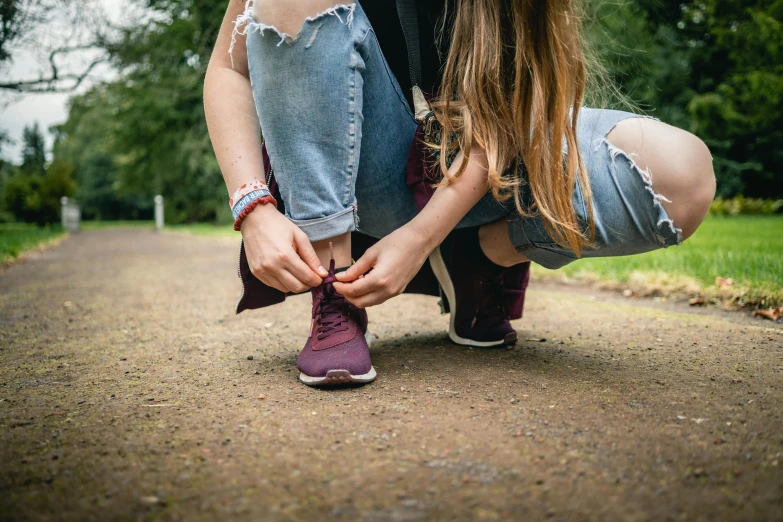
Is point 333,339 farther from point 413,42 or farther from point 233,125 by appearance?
point 413,42

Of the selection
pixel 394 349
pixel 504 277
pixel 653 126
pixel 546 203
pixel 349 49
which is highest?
pixel 349 49


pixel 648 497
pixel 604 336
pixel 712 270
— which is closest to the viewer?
pixel 648 497

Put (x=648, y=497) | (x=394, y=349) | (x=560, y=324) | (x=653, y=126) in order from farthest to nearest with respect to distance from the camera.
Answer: (x=560, y=324) < (x=394, y=349) < (x=653, y=126) < (x=648, y=497)

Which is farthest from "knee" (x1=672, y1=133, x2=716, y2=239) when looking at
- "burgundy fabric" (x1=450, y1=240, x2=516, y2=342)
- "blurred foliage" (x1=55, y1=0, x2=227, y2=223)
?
"blurred foliage" (x1=55, y1=0, x2=227, y2=223)

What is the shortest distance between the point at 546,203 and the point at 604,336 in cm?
68

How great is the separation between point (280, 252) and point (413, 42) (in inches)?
24.9

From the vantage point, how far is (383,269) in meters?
1.05

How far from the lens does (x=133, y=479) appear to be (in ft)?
2.39

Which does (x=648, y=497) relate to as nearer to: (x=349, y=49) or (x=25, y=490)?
(x=25, y=490)

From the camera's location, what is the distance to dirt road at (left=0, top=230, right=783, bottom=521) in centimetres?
67

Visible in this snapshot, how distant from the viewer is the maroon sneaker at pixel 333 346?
111cm

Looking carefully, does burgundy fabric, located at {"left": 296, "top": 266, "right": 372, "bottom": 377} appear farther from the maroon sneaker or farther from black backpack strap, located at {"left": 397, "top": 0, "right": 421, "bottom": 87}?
black backpack strap, located at {"left": 397, "top": 0, "right": 421, "bottom": 87}

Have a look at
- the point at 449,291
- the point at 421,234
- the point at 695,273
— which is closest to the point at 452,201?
the point at 421,234

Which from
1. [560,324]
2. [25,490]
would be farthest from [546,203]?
[25,490]
